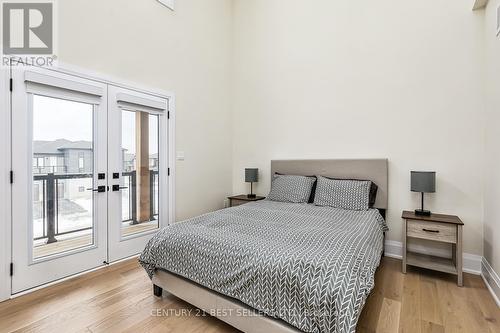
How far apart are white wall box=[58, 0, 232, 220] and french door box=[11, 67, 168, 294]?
1.03 feet

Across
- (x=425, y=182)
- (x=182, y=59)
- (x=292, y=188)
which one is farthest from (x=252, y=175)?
(x=425, y=182)

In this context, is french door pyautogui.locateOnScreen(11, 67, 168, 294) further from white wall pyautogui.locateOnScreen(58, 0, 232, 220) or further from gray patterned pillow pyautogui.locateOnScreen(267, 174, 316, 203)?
gray patterned pillow pyautogui.locateOnScreen(267, 174, 316, 203)

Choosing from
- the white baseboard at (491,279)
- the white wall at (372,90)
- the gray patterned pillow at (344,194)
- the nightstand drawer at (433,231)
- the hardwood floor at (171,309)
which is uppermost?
the white wall at (372,90)

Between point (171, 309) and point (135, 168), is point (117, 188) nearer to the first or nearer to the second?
point (135, 168)

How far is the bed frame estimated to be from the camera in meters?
1.51

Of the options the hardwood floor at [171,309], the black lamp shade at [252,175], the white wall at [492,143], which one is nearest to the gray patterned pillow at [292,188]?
the black lamp shade at [252,175]

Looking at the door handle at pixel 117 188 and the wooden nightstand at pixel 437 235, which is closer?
the wooden nightstand at pixel 437 235

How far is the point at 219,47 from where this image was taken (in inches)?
169

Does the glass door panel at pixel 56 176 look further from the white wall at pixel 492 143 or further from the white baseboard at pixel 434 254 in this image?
the white wall at pixel 492 143

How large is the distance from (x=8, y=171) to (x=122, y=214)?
1.17 metres

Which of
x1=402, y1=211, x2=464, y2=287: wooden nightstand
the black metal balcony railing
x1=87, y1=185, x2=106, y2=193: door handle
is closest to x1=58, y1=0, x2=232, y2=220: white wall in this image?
x1=87, y1=185, x2=106, y2=193: door handle

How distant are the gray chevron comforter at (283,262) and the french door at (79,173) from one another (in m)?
1.09

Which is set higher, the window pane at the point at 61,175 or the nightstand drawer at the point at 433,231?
the window pane at the point at 61,175

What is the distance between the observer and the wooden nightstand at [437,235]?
235 cm
